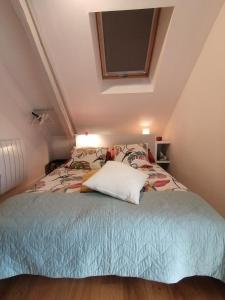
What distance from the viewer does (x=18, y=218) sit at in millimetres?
1137

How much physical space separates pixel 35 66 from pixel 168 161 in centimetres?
225

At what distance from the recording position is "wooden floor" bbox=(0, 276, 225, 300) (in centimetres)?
115

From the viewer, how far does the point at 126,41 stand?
78.3 inches

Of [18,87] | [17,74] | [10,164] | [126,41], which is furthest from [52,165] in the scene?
[126,41]

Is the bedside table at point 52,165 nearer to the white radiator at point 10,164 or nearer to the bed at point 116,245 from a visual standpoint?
the white radiator at point 10,164

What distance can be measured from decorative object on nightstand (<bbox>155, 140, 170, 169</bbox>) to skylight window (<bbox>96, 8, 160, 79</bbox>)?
1.13 meters

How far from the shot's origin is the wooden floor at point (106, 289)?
115 cm

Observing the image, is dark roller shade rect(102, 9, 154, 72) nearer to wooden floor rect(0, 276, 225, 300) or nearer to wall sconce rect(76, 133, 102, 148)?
wall sconce rect(76, 133, 102, 148)

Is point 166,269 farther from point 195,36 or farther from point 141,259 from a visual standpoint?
point 195,36

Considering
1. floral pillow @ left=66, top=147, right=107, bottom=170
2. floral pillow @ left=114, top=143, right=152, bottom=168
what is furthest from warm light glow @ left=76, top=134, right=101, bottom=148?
floral pillow @ left=114, top=143, right=152, bottom=168

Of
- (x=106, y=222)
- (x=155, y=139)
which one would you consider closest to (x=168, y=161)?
(x=155, y=139)

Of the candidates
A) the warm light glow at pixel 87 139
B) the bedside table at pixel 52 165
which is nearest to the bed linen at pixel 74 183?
the bedside table at pixel 52 165

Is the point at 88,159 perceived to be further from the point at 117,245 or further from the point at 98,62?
the point at 117,245

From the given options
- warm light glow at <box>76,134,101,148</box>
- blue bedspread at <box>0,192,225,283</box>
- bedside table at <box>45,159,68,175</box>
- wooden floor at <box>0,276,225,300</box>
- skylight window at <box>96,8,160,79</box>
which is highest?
skylight window at <box>96,8,160,79</box>
